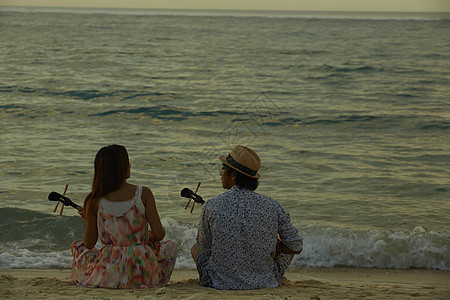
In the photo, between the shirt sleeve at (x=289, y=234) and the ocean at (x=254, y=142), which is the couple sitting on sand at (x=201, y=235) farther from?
the ocean at (x=254, y=142)

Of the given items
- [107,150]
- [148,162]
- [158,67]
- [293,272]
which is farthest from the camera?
[158,67]

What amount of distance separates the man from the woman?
1.17ft

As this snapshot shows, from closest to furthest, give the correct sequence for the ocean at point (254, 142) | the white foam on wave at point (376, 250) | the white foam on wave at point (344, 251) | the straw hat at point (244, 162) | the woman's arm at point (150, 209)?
the straw hat at point (244, 162)
the woman's arm at point (150, 209)
the white foam on wave at point (344, 251)
the white foam on wave at point (376, 250)
the ocean at point (254, 142)

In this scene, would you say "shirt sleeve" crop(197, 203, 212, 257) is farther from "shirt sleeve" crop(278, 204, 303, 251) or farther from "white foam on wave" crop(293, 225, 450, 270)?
"white foam on wave" crop(293, 225, 450, 270)

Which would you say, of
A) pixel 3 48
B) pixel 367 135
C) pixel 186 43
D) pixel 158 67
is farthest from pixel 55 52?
pixel 367 135

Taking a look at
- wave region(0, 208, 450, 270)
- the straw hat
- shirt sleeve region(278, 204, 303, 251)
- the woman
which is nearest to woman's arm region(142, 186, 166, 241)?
the woman

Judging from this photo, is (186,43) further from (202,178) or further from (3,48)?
(202,178)

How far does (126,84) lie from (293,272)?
41.9ft

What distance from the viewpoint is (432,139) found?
439 inches

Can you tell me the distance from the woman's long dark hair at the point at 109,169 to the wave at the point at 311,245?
7.15 feet

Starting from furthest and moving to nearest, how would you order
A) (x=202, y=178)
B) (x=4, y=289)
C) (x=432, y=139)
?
(x=432, y=139), (x=202, y=178), (x=4, y=289)

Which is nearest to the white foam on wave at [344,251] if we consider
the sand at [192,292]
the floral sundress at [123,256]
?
the sand at [192,292]

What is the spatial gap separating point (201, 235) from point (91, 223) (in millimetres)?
678

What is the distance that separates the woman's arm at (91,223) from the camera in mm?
3527
